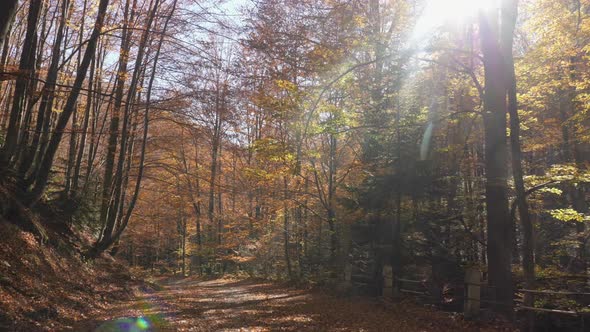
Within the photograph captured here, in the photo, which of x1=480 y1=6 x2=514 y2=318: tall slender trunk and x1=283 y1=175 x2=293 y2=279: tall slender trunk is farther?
x1=283 y1=175 x2=293 y2=279: tall slender trunk

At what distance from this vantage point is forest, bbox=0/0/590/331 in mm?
9406

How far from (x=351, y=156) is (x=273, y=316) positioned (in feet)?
36.2

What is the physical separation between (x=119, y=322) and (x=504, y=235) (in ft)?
29.0

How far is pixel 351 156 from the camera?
2042cm

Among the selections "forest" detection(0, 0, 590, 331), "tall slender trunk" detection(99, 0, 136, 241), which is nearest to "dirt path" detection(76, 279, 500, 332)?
"forest" detection(0, 0, 590, 331)

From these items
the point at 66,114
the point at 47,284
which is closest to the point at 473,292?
the point at 47,284

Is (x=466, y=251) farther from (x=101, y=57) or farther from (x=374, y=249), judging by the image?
(x=101, y=57)

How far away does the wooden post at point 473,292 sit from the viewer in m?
9.66

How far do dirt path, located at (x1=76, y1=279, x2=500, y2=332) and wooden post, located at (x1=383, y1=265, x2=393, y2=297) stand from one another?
0.55 m

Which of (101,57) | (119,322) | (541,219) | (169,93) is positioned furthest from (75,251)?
(541,219)

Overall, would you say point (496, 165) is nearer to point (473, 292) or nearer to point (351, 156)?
point (473, 292)

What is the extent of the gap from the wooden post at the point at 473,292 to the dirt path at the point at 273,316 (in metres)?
0.35

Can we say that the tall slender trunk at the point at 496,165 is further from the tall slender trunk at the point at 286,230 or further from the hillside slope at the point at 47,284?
the tall slender trunk at the point at 286,230

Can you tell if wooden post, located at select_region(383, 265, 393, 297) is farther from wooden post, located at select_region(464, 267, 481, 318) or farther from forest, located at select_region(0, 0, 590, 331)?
wooden post, located at select_region(464, 267, 481, 318)
